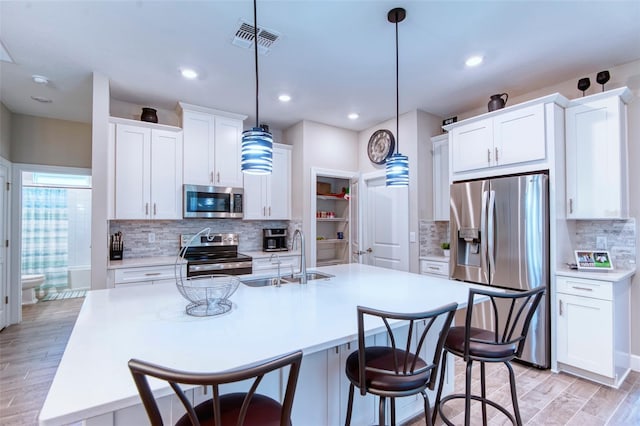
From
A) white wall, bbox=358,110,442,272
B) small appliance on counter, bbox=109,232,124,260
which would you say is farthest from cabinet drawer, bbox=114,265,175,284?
white wall, bbox=358,110,442,272

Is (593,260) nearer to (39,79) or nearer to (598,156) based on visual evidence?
(598,156)

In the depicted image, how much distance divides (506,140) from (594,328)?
5.77ft

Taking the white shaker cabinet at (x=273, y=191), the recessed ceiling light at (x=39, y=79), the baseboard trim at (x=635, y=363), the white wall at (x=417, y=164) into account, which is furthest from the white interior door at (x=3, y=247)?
the baseboard trim at (x=635, y=363)

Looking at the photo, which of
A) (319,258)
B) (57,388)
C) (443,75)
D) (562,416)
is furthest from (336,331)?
(319,258)

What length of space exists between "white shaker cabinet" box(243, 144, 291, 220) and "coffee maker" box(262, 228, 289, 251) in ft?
0.65

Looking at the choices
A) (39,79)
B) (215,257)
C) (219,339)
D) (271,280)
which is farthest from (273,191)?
(219,339)

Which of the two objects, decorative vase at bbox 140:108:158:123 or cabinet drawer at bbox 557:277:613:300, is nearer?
cabinet drawer at bbox 557:277:613:300

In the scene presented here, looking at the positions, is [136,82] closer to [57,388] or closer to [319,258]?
[57,388]

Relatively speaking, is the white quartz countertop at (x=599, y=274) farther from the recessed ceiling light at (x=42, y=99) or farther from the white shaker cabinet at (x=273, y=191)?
the recessed ceiling light at (x=42, y=99)

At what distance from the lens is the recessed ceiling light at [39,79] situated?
9.79 ft

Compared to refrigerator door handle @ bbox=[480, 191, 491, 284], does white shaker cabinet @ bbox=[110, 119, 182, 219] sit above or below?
above

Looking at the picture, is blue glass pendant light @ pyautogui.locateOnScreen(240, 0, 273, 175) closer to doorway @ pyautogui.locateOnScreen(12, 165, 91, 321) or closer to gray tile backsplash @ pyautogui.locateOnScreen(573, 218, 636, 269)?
gray tile backsplash @ pyautogui.locateOnScreen(573, 218, 636, 269)

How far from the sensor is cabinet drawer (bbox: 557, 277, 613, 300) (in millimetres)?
2428

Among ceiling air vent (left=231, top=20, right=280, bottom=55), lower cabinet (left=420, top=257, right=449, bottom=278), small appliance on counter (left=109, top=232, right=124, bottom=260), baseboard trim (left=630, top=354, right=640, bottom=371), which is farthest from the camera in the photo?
lower cabinet (left=420, top=257, right=449, bottom=278)
